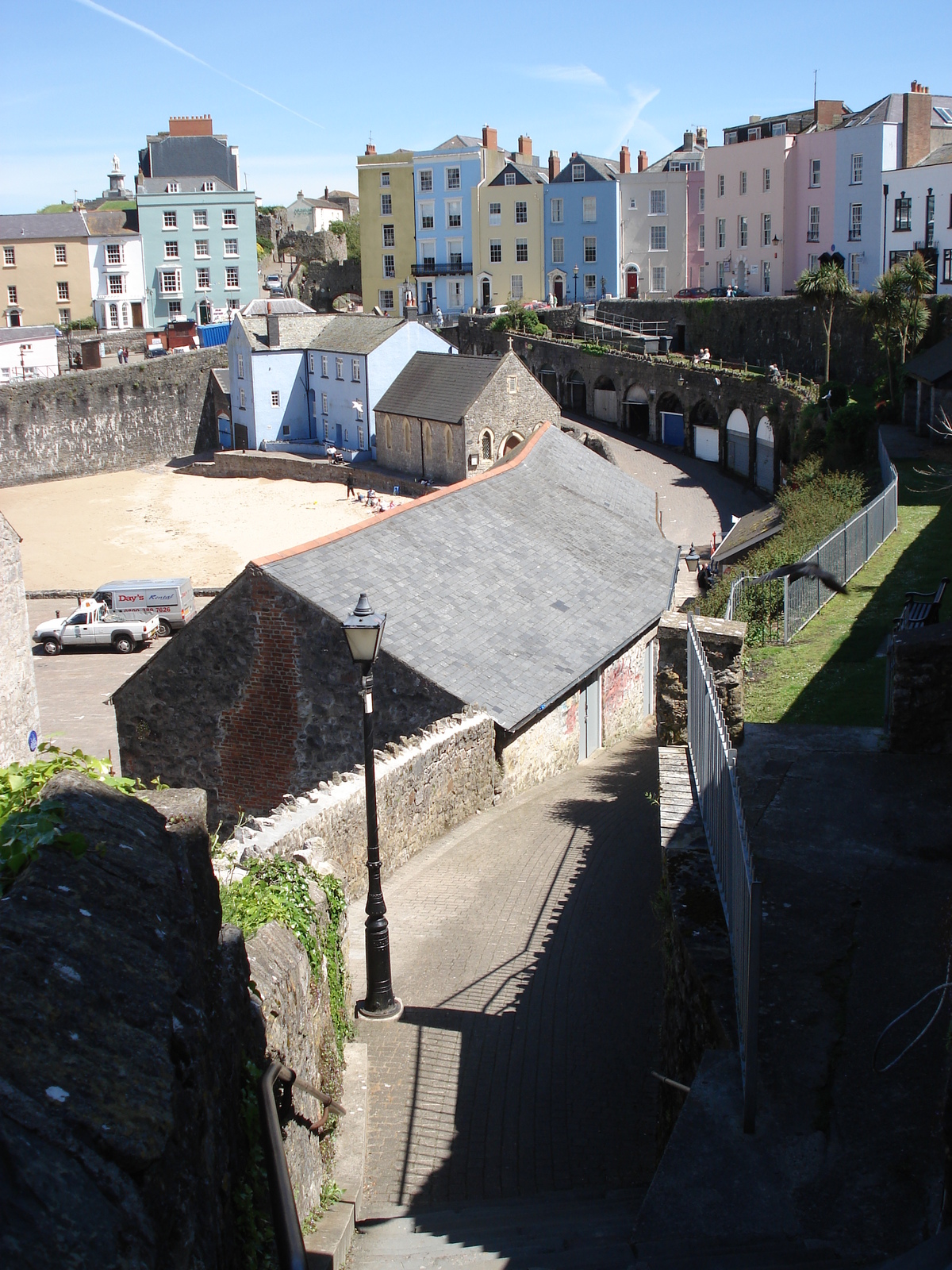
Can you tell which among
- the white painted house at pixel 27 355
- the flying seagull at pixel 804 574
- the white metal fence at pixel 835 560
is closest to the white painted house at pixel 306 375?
the white painted house at pixel 27 355

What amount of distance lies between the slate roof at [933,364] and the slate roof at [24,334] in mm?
45542

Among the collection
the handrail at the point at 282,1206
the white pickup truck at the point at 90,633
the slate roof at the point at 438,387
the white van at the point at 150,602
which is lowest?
the white pickup truck at the point at 90,633

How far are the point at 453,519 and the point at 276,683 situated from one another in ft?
20.1

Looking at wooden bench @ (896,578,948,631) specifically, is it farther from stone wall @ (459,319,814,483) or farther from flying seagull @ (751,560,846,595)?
stone wall @ (459,319,814,483)

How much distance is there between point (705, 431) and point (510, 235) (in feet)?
95.3

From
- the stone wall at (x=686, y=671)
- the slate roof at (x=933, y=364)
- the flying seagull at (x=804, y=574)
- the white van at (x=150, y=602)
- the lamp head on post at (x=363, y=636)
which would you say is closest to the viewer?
the lamp head on post at (x=363, y=636)

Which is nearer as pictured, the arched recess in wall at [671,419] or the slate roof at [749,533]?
the slate roof at [749,533]

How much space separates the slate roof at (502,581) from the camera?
16.9 meters

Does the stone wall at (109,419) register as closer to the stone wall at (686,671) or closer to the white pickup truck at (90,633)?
the white pickup truck at (90,633)

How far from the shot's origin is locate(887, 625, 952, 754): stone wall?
1104cm

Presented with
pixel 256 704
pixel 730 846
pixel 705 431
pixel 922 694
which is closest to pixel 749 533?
pixel 256 704

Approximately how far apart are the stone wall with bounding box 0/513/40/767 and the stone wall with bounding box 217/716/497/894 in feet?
19.5

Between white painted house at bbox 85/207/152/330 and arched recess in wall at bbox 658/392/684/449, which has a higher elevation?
white painted house at bbox 85/207/152/330

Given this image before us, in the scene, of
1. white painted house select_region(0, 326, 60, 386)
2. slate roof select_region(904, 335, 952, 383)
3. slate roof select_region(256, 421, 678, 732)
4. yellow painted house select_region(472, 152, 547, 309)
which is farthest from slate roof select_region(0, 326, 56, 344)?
slate roof select_region(904, 335, 952, 383)
